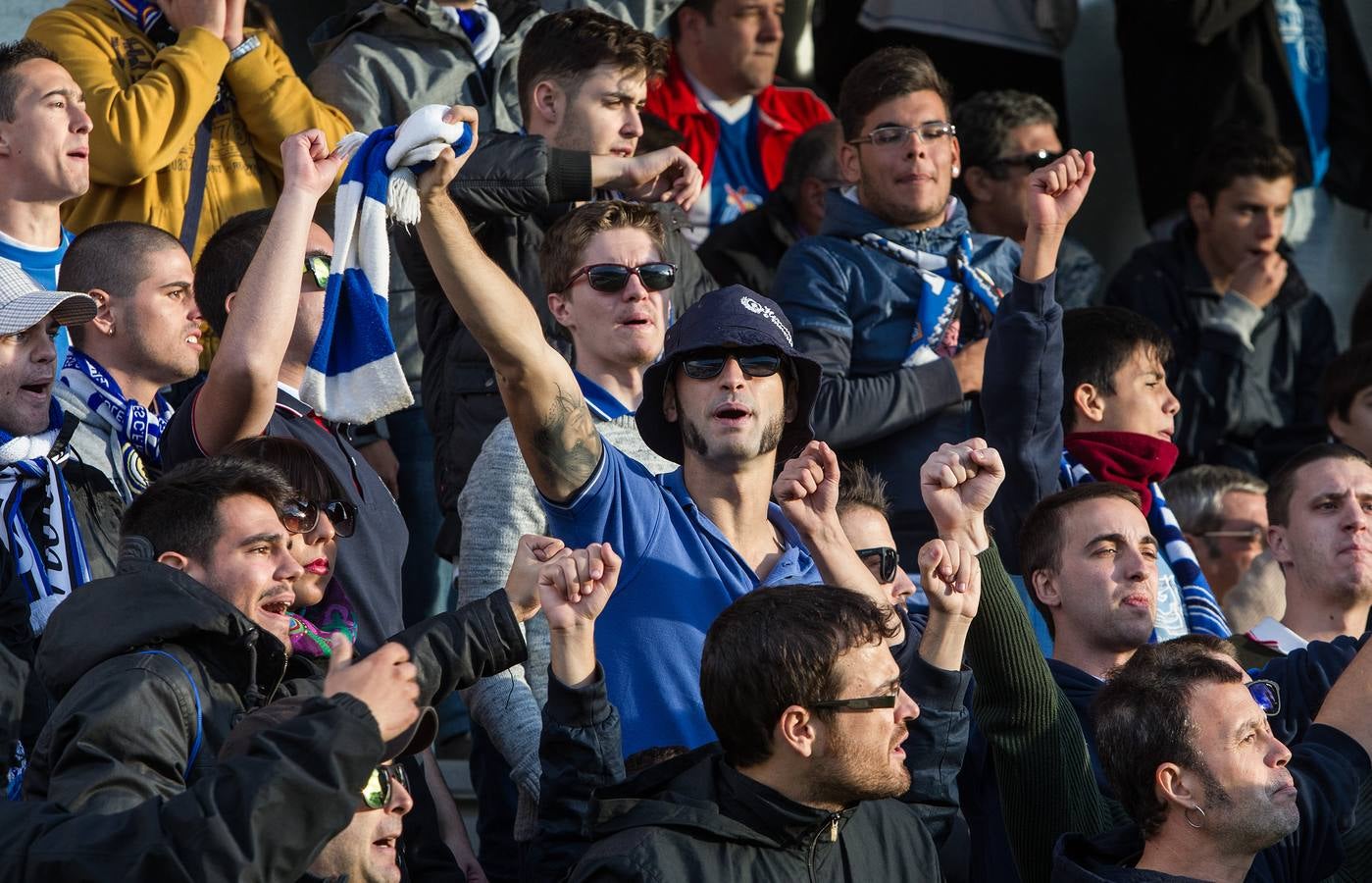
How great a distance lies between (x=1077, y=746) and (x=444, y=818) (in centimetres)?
140

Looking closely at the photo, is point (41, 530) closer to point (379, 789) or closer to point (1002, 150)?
point (379, 789)

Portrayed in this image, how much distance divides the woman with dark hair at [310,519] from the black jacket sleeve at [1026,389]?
189 centimetres

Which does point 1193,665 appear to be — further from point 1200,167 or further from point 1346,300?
point 1346,300

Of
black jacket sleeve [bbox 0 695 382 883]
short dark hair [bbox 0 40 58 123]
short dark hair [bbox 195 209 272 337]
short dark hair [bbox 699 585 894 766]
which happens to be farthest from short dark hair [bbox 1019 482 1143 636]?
short dark hair [bbox 0 40 58 123]

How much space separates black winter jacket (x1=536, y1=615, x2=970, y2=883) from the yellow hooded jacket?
2.42m

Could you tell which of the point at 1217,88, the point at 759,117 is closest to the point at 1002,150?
the point at 759,117

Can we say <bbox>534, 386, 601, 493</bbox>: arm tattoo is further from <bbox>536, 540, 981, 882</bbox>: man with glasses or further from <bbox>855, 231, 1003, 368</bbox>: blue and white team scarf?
<bbox>855, 231, 1003, 368</bbox>: blue and white team scarf

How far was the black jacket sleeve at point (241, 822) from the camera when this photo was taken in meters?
3.06

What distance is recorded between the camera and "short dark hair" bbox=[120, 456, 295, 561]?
3945mm

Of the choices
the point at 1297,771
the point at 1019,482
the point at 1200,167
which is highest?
the point at 1200,167

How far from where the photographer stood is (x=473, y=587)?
4.66 meters

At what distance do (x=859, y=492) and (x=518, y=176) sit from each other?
4.12ft

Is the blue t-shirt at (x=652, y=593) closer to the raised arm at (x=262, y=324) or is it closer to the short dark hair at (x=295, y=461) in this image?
the short dark hair at (x=295, y=461)

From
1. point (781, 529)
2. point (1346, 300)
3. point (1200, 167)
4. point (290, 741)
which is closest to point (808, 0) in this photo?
point (1200, 167)
